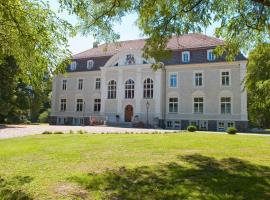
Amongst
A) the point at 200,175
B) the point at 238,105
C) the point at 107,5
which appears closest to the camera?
the point at 200,175

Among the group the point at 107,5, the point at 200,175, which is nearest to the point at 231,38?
the point at 107,5

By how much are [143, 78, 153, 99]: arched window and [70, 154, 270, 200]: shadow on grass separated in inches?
1182

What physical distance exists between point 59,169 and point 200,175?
140 inches

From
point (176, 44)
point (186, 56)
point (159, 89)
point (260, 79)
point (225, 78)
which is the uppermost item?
point (176, 44)

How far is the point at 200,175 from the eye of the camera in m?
7.78

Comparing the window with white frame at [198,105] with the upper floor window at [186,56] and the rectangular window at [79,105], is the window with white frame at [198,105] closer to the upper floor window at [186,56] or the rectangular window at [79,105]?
the upper floor window at [186,56]

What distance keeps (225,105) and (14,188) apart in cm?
3129

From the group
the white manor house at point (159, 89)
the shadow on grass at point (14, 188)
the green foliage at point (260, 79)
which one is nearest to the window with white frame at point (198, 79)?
the white manor house at point (159, 89)

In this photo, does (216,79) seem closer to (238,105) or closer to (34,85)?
(238,105)

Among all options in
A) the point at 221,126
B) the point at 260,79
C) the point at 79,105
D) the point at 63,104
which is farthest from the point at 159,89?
the point at 260,79

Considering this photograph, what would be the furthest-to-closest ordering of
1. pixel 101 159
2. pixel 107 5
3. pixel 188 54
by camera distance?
1. pixel 188 54
2. pixel 107 5
3. pixel 101 159

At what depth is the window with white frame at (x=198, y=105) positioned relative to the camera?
36.7 m

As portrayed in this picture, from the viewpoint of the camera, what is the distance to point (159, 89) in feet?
126

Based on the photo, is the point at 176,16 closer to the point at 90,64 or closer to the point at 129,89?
the point at 129,89
